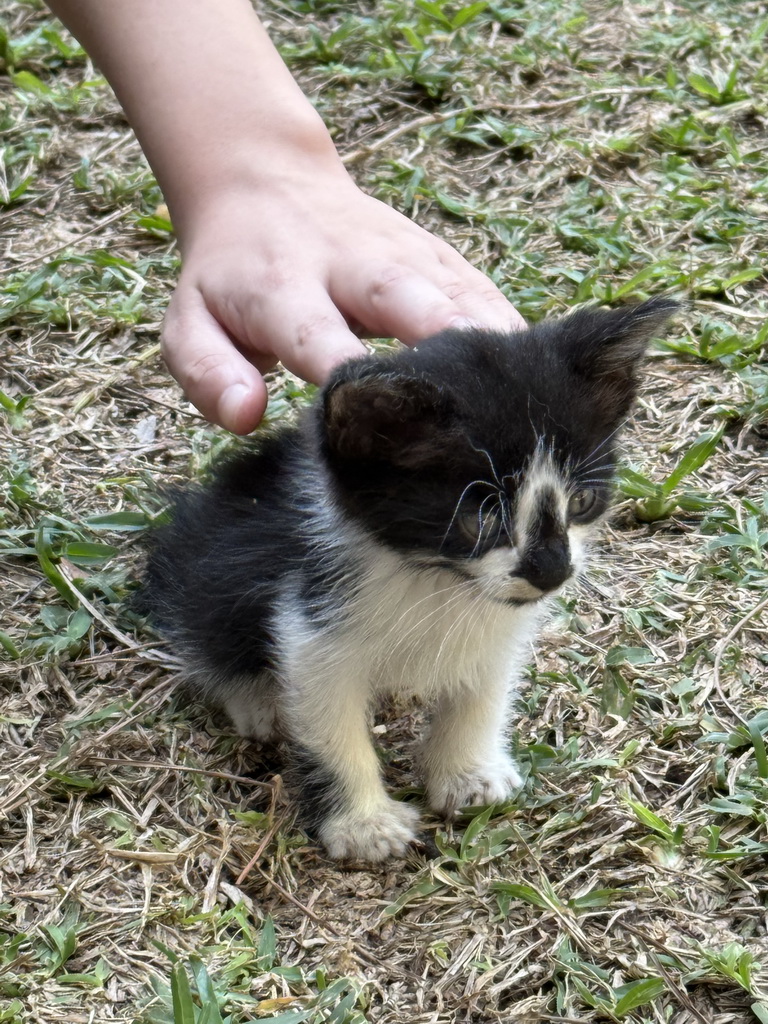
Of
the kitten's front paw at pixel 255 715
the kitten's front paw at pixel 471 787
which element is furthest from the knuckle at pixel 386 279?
the kitten's front paw at pixel 471 787

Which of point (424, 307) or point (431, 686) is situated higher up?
point (424, 307)

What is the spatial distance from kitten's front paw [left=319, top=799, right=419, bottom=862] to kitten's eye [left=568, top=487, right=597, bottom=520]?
904 millimetres

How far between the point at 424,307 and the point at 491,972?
149 cm

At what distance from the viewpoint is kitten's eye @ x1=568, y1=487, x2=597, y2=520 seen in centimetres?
264

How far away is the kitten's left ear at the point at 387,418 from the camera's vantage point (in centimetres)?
237

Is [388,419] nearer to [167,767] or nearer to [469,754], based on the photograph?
[469,754]

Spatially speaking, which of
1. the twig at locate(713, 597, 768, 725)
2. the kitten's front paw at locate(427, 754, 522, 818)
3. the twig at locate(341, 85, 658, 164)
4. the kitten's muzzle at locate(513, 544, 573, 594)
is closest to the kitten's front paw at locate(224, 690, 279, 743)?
the kitten's front paw at locate(427, 754, 522, 818)

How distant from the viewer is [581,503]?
2.70 m

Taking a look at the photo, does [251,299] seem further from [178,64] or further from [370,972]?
[370,972]

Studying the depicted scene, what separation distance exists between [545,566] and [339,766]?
831 millimetres

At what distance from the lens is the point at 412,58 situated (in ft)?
19.1

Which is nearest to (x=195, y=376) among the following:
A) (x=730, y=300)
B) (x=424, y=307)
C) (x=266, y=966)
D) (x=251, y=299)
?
(x=251, y=299)

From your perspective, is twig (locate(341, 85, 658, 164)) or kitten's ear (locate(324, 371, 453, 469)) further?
twig (locate(341, 85, 658, 164))

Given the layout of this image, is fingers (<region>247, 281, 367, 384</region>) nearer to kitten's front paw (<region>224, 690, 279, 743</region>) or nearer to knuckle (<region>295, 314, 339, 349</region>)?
knuckle (<region>295, 314, 339, 349</region>)
